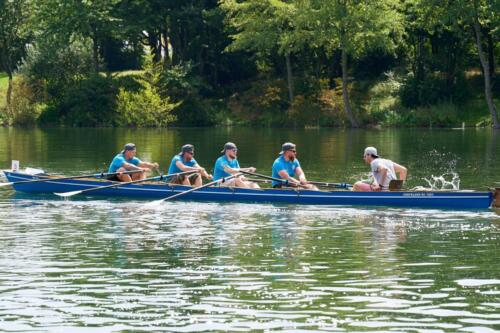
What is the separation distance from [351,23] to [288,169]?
162 ft

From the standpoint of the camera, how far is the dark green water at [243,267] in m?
18.9

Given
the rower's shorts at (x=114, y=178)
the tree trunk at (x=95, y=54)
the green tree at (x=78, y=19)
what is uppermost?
the green tree at (x=78, y=19)

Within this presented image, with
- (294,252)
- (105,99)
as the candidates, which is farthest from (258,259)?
(105,99)

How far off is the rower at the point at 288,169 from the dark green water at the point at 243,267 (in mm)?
1166

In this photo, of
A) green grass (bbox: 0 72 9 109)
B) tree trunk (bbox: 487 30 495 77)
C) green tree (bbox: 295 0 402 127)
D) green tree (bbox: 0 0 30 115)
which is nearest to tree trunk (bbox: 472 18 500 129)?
tree trunk (bbox: 487 30 495 77)

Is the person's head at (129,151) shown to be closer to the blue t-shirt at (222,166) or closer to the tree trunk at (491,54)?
the blue t-shirt at (222,166)

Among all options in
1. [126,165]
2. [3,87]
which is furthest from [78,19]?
[126,165]

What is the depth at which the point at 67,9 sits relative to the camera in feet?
321

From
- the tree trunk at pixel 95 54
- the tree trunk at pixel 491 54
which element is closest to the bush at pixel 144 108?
the tree trunk at pixel 95 54

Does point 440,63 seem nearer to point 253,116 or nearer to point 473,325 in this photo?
point 253,116

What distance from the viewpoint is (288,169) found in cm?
3597

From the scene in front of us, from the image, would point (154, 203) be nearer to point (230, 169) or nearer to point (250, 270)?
point (230, 169)

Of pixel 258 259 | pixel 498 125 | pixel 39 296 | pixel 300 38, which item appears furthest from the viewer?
pixel 300 38

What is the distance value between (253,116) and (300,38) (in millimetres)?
11004
